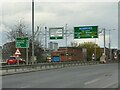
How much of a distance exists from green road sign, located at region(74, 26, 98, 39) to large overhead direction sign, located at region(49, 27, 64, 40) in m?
2.49

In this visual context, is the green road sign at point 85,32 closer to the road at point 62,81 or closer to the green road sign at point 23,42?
the green road sign at point 23,42

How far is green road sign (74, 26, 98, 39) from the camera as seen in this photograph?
5734 cm

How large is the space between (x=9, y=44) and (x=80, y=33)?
1728 cm

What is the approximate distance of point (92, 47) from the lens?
14200 cm

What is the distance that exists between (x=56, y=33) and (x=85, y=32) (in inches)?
195

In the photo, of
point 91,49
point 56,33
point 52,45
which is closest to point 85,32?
point 56,33

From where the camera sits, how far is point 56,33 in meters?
58.5

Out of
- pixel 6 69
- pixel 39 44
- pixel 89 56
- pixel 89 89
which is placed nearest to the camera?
pixel 89 89

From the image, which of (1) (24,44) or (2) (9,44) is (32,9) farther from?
(2) (9,44)

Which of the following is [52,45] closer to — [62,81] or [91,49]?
[91,49]

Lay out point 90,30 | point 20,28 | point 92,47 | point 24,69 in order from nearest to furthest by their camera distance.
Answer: point 24,69 < point 90,30 < point 20,28 < point 92,47

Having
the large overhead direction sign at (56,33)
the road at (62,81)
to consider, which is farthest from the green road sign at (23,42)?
the large overhead direction sign at (56,33)

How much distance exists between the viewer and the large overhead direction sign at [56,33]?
58.2 m

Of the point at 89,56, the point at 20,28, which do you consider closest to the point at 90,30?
the point at 20,28
